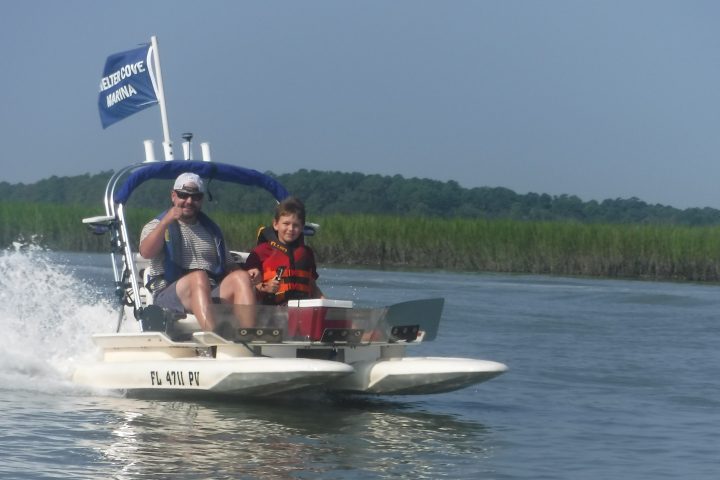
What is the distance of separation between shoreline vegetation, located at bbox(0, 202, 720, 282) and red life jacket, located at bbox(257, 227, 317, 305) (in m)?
19.2

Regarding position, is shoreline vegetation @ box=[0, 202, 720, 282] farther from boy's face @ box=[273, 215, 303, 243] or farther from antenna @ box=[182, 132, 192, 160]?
boy's face @ box=[273, 215, 303, 243]

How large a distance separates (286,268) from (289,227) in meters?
0.29

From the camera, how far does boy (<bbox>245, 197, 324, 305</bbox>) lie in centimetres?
998

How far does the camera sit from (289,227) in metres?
10.0

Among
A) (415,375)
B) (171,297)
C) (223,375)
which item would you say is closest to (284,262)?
(171,297)

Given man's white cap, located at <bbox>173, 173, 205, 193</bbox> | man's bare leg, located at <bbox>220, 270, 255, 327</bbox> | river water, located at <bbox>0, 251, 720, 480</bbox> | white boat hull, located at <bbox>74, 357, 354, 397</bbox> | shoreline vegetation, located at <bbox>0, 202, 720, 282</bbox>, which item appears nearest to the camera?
river water, located at <bbox>0, 251, 720, 480</bbox>

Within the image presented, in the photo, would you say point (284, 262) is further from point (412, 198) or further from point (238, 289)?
point (412, 198)

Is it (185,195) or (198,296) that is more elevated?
(185,195)

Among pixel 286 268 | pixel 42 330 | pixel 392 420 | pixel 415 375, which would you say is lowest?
pixel 392 420

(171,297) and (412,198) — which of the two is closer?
(171,297)

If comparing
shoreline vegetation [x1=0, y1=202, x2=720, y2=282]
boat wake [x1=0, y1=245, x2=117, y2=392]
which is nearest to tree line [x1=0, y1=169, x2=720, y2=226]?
shoreline vegetation [x1=0, y1=202, x2=720, y2=282]

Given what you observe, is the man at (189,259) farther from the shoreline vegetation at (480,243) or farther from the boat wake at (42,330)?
the shoreline vegetation at (480,243)

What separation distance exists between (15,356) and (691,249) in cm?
2049

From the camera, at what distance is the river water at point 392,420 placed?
26.3ft
